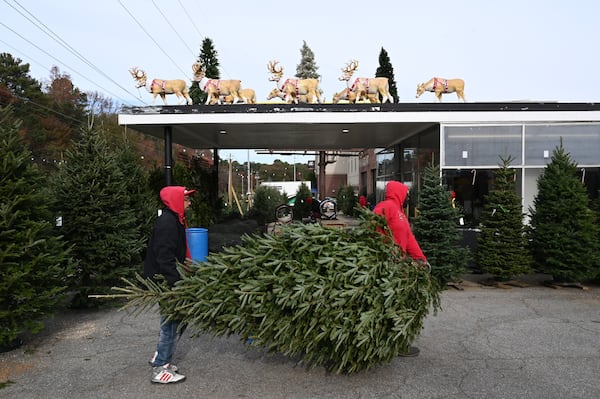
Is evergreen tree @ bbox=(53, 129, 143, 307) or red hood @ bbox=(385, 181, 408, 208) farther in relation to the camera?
evergreen tree @ bbox=(53, 129, 143, 307)

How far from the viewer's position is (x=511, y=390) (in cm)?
396

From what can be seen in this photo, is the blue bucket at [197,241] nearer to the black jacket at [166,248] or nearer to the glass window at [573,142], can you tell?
the black jacket at [166,248]

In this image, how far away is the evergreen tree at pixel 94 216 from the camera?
6.50m

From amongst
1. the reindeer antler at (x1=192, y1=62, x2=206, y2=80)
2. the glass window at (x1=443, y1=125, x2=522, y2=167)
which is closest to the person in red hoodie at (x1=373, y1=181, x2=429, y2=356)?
the glass window at (x1=443, y1=125, x2=522, y2=167)

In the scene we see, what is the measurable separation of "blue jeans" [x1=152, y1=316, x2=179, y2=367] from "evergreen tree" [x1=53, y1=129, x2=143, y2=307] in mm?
2787

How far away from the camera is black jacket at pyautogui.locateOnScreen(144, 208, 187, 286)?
13.6 ft

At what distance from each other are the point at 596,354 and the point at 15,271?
20.6 ft

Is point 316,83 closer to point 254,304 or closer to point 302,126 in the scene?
point 302,126

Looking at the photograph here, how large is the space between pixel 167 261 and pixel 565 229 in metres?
7.02

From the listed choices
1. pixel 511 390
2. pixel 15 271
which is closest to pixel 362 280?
pixel 511 390

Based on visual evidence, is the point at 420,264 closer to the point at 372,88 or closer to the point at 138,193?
the point at 138,193

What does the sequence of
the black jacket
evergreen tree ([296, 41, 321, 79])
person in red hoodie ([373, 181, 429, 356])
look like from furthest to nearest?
evergreen tree ([296, 41, 321, 79])
person in red hoodie ([373, 181, 429, 356])
the black jacket

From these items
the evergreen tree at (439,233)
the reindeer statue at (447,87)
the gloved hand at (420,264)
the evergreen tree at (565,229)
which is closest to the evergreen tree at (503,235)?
the evergreen tree at (565,229)

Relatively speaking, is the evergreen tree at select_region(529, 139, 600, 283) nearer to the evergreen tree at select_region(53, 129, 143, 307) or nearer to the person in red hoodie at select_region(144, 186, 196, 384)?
the person in red hoodie at select_region(144, 186, 196, 384)
